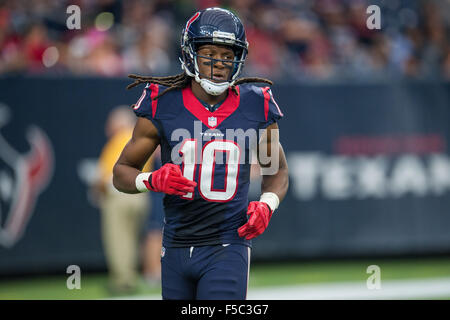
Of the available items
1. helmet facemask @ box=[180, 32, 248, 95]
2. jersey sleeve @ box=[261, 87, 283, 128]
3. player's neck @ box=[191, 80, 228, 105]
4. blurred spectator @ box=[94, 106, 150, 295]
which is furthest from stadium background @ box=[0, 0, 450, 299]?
helmet facemask @ box=[180, 32, 248, 95]

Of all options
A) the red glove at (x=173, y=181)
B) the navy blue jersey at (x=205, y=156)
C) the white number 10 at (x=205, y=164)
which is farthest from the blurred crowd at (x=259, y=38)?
the red glove at (x=173, y=181)

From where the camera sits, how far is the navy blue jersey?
12.1ft

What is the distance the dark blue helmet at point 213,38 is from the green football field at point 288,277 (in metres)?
4.02

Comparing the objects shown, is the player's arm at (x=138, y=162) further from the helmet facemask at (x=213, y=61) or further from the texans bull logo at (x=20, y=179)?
the texans bull logo at (x=20, y=179)

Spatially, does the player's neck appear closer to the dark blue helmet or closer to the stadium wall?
the dark blue helmet

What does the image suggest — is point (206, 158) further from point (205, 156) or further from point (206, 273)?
point (206, 273)

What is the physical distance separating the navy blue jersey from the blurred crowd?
448 centimetres

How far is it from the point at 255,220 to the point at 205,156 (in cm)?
44

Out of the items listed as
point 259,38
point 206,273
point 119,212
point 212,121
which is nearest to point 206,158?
point 212,121

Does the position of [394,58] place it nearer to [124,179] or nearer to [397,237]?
[397,237]

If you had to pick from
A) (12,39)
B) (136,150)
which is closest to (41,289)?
(12,39)

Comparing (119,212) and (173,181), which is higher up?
(119,212)

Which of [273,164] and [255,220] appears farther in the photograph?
[273,164]

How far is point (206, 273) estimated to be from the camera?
142 inches
